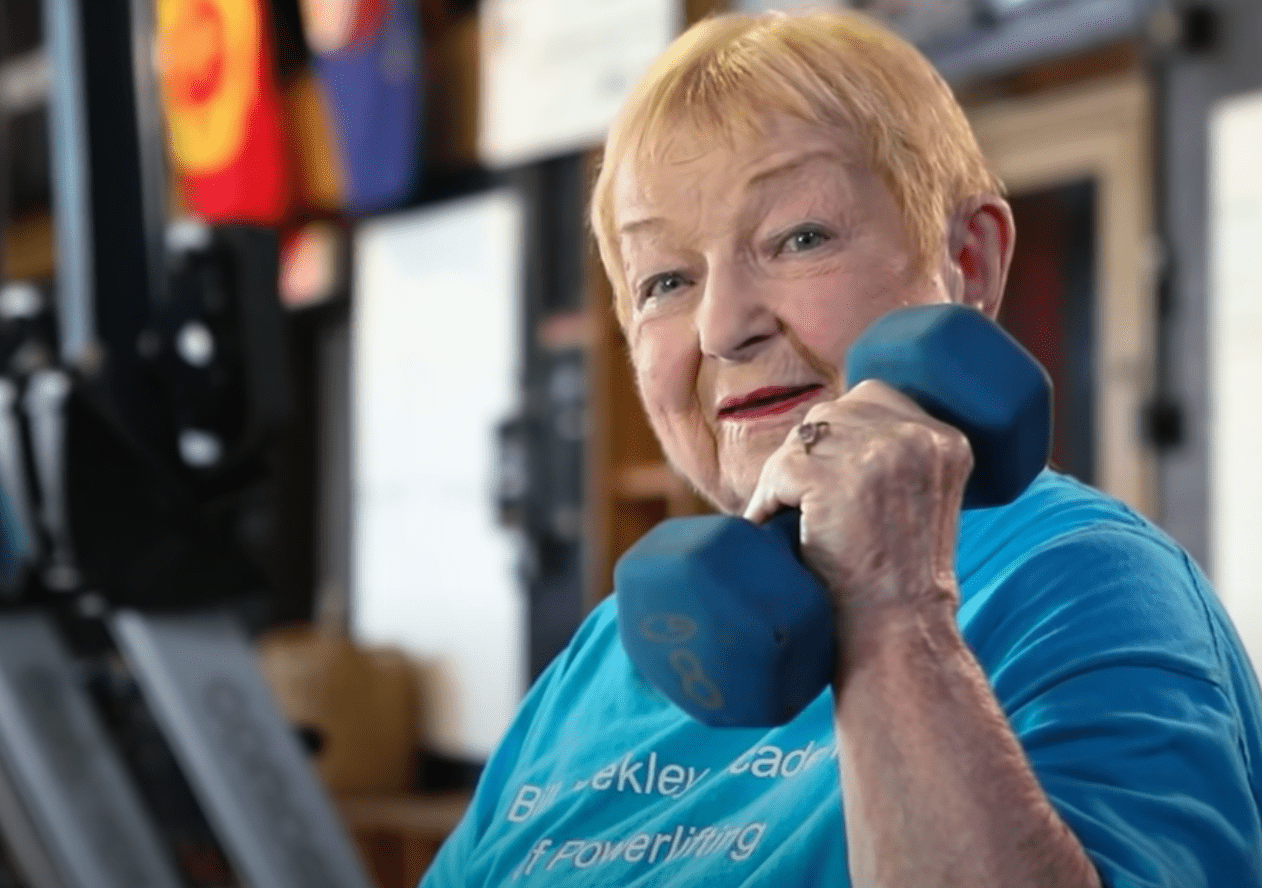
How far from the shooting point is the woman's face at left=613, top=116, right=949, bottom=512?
2.93 feet

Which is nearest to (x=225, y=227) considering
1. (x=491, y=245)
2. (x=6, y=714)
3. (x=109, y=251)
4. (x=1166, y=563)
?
(x=109, y=251)

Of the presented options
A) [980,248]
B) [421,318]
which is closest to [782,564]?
[980,248]

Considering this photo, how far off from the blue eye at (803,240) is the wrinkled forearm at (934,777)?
0.28 meters

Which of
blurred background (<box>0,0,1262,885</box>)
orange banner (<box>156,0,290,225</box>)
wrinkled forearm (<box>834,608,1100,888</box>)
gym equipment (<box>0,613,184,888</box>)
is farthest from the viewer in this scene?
orange banner (<box>156,0,290,225</box>)

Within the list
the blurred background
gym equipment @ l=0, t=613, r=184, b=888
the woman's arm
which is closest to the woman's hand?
the woman's arm

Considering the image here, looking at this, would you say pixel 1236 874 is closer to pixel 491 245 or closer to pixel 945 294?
pixel 945 294

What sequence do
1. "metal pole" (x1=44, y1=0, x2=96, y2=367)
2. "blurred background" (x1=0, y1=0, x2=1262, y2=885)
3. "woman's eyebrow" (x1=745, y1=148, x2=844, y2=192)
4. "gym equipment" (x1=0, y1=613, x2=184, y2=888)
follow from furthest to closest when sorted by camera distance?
"gym equipment" (x1=0, y1=613, x2=184, y2=888) < "metal pole" (x1=44, y1=0, x2=96, y2=367) < "blurred background" (x1=0, y1=0, x2=1262, y2=885) < "woman's eyebrow" (x1=745, y1=148, x2=844, y2=192)

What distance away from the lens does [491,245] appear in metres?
4.01

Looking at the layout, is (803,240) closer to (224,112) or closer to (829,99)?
(829,99)

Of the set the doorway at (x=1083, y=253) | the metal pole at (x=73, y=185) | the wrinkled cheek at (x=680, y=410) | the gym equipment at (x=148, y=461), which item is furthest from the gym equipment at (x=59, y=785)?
the wrinkled cheek at (x=680, y=410)

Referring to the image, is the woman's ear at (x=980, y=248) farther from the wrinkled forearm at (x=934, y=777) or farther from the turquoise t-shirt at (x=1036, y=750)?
the wrinkled forearm at (x=934, y=777)

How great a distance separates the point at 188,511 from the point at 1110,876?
225 cm

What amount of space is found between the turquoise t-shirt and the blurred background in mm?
1627

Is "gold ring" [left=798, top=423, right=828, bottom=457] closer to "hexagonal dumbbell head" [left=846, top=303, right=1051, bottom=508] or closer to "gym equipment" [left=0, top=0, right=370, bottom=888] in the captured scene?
"hexagonal dumbbell head" [left=846, top=303, right=1051, bottom=508]
